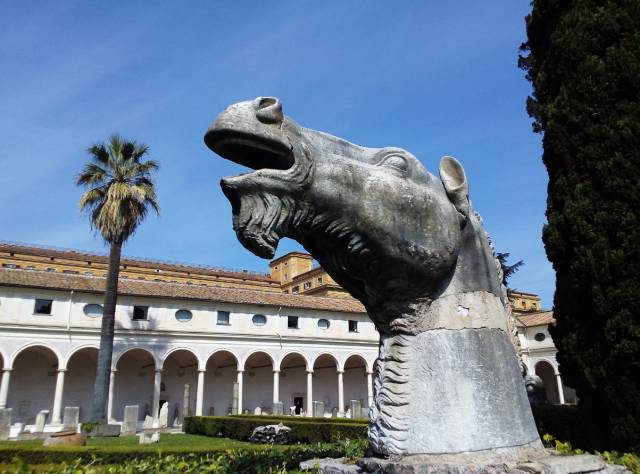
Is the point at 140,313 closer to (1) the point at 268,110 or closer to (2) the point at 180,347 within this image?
(2) the point at 180,347

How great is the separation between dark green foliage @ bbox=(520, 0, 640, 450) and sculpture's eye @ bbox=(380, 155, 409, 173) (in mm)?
4983

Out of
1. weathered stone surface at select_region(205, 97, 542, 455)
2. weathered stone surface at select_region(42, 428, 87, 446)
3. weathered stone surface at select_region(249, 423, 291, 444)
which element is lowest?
weathered stone surface at select_region(249, 423, 291, 444)

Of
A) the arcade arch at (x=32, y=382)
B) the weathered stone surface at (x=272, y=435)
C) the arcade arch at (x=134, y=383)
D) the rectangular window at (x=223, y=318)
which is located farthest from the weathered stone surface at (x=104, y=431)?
the rectangular window at (x=223, y=318)

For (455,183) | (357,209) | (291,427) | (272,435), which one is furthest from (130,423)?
(357,209)

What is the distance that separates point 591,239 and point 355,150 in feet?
17.7

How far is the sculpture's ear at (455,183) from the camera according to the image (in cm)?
299

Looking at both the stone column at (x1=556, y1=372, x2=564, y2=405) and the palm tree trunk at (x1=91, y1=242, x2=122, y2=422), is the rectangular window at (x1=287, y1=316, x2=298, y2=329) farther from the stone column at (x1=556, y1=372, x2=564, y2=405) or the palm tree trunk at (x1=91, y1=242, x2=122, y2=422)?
the stone column at (x1=556, y1=372, x2=564, y2=405)

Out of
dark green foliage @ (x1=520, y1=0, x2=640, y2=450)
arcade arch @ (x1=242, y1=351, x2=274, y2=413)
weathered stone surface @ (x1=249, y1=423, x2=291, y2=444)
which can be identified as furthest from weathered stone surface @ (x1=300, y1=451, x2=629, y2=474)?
arcade arch @ (x1=242, y1=351, x2=274, y2=413)

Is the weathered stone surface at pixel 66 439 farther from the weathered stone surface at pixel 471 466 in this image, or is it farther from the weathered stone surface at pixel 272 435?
the weathered stone surface at pixel 471 466

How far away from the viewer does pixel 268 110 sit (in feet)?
7.73

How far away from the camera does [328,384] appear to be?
41.2 metres

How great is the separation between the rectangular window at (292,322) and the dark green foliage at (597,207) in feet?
97.0

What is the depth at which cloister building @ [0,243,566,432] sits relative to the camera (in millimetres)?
29453

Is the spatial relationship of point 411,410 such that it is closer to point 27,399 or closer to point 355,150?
point 355,150
